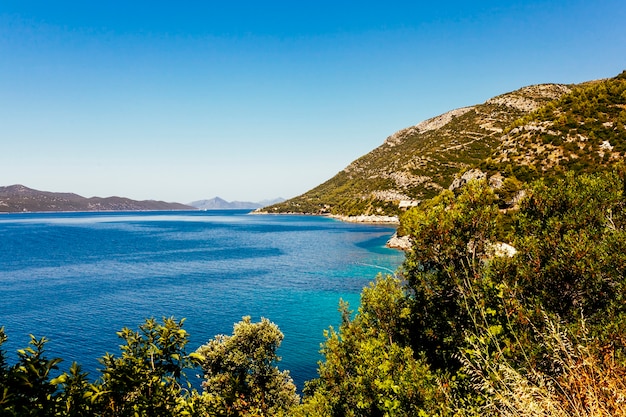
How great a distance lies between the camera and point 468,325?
46.5 ft

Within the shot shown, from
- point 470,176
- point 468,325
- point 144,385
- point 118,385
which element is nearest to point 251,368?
point 468,325

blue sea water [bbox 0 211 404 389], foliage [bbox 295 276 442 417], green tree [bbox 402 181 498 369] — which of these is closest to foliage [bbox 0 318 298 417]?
foliage [bbox 295 276 442 417]

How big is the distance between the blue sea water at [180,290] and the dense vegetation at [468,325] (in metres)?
23.4

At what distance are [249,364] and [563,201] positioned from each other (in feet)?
81.4

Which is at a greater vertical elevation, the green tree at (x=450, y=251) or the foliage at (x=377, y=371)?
the green tree at (x=450, y=251)

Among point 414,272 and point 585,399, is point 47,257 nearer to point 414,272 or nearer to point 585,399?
point 414,272

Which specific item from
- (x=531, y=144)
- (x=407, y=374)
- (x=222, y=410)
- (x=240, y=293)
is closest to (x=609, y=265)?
(x=407, y=374)

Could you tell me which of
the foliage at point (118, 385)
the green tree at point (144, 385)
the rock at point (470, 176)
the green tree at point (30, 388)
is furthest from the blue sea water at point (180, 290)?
the green tree at point (30, 388)

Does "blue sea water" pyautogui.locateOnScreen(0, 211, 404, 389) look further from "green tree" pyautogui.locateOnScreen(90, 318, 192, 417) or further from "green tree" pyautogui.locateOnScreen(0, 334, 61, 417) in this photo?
"green tree" pyautogui.locateOnScreen(0, 334, 61, 417)

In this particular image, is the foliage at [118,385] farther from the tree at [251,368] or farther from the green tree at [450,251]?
the tree at [251,368]

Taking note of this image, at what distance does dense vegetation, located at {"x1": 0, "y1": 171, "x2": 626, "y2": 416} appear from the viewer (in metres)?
8.00

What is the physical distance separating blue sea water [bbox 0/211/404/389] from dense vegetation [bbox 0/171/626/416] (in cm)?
2341

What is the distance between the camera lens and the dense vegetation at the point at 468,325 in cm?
800

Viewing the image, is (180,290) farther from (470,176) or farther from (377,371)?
(470,176)
